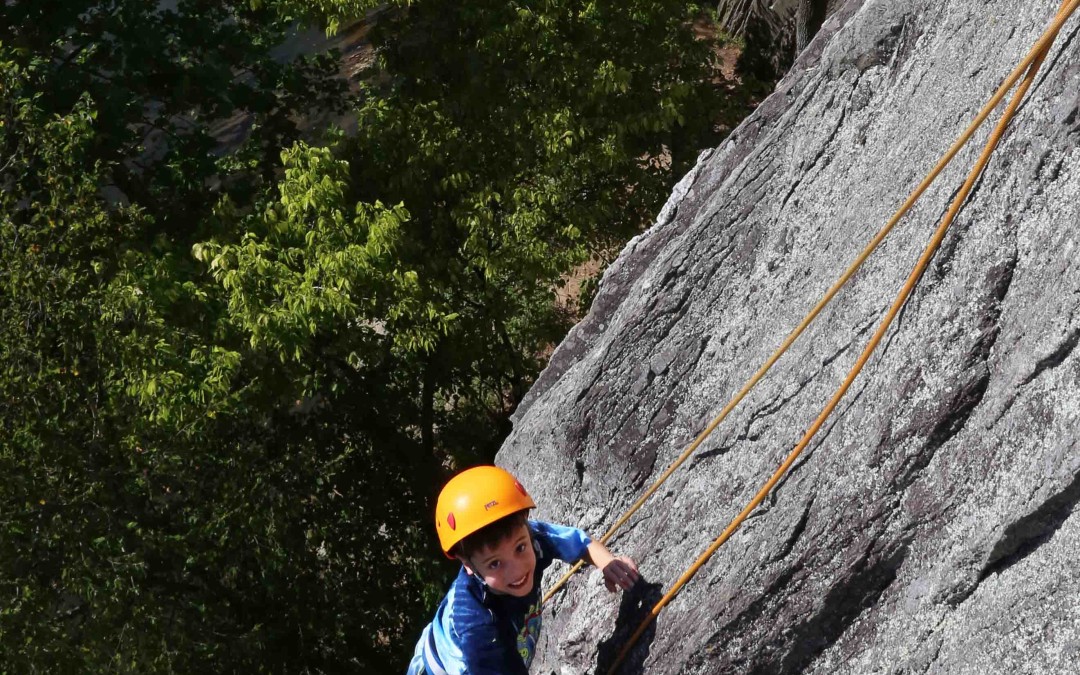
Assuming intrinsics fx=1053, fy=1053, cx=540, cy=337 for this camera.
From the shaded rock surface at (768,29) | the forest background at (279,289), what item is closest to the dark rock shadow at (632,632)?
the forest background at (279,289)

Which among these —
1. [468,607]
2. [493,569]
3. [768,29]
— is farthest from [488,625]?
[768,29]

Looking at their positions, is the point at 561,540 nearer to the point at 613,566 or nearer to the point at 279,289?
the point at 613,566

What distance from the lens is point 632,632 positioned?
4078 mm

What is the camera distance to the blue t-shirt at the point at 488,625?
371 cm

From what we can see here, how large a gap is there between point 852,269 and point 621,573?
1.39m

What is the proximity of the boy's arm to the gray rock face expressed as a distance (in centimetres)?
16

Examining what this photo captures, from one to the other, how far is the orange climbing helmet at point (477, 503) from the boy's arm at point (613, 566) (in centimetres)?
42

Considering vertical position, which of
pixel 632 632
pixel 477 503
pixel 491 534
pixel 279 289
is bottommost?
pixel 632 632

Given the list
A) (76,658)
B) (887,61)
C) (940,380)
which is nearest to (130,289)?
(76,658)

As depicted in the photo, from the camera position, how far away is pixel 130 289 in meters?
7.17

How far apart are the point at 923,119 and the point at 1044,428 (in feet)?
4.79

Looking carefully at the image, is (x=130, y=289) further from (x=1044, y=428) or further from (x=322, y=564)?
(x=1044, y=428)

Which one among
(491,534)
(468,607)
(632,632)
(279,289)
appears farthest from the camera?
(279,289)

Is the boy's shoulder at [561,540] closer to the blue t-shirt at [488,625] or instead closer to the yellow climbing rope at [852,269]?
the blue t-shirt at [488,625]
